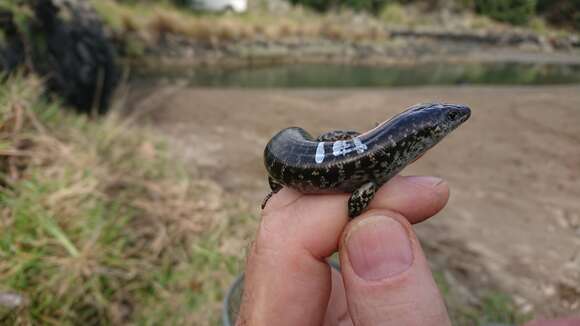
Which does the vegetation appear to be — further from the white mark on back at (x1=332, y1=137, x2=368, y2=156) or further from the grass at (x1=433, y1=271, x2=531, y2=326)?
the white mark on back at (x1=332, y1=137, x2=368, y2=156)

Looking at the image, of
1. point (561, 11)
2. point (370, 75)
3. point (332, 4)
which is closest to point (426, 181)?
point (370, 75)

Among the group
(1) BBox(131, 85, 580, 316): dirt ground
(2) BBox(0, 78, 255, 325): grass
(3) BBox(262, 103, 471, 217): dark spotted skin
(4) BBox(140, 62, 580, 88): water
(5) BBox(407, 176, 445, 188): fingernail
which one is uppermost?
(3) BBox(262, 103, 471, 217): dark spotted skin

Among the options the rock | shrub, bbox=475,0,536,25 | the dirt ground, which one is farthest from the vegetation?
the rock

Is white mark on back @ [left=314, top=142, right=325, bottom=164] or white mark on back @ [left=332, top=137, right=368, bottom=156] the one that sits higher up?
white mark on back @ [left=332, top=137, right=368, bottom=156]

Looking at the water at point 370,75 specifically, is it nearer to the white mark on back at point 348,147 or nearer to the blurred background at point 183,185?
the blurred background at point 183,185

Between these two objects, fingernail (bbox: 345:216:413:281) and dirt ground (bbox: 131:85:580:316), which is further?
dirt ground (bbox: 131:85:580:316)

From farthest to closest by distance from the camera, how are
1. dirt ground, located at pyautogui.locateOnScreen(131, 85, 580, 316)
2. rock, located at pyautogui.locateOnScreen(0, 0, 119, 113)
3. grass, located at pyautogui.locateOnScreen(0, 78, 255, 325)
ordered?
rock, located at pyautogui.locateOnScreen(0, 0, 119, 113), dirt ground, located at pyautogui.locateOnScreen(131, 85, 580, 316), grass, located at pyautogui.locateOnScreen(0, 78, 255, 325)

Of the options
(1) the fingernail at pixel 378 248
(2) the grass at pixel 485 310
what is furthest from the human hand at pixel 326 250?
(2) the grass at pixel 485 310

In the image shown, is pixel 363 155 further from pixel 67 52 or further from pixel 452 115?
pixel 67 52
